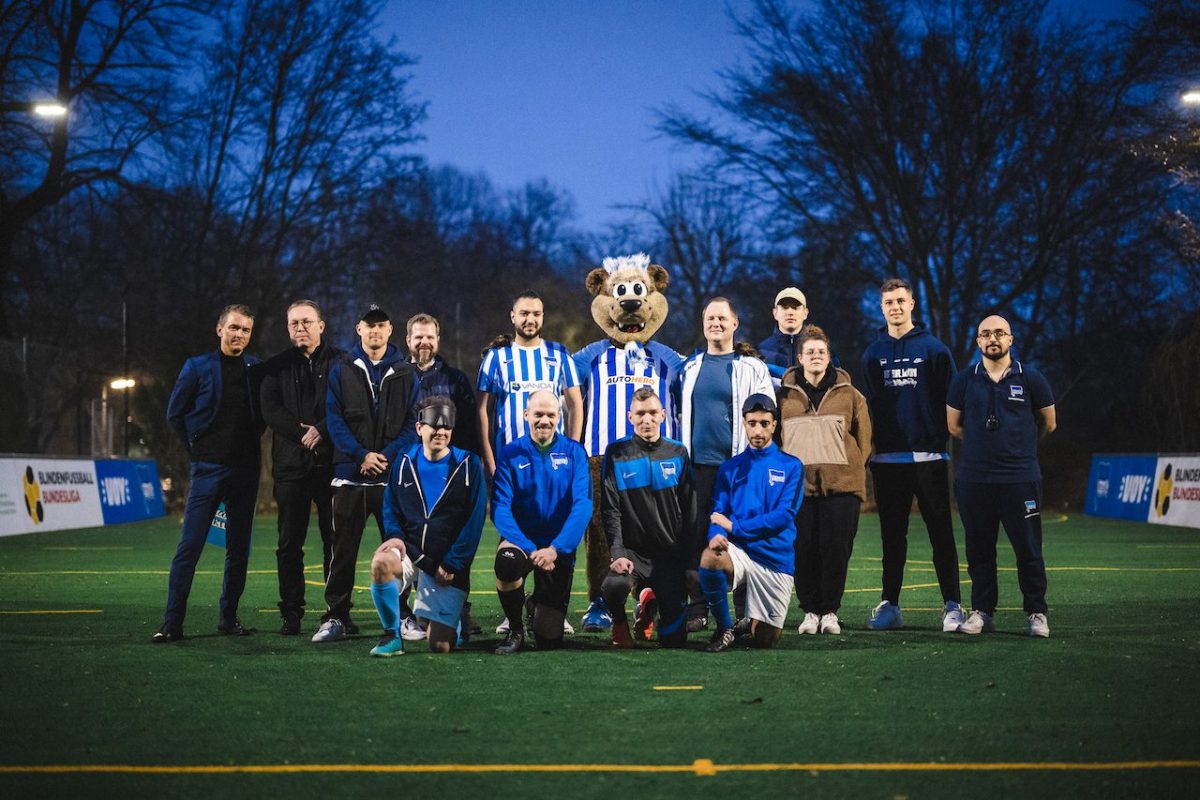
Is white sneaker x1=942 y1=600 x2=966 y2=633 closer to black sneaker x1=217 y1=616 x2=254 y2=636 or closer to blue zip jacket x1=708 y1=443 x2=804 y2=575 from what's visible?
blue zip jacket x1=708 y1=443 x2=804 y2=575

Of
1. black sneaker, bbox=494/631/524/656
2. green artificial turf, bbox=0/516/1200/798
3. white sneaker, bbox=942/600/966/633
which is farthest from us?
white sneaker, bbox=942/600/966/633

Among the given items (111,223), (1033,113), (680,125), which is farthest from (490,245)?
(1033,113)

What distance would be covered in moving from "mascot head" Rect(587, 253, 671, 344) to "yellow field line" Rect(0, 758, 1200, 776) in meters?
4.31

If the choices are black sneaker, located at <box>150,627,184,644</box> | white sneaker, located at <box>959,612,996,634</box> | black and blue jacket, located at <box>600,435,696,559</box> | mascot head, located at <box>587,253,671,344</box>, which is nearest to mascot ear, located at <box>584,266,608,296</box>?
mascot head, located at <box>587,253,671,344</box>

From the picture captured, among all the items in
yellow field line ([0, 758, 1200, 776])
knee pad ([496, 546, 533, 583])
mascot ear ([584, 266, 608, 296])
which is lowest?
yellow field line ([0, 758, 1200, 776])

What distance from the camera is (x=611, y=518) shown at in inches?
291

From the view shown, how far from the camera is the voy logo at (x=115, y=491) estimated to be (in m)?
21.6

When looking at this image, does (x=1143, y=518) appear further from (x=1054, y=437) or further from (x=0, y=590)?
(x=0, y=590)

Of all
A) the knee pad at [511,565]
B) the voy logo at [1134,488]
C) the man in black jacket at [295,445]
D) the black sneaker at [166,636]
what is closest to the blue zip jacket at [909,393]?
the knee pad at [511,565]

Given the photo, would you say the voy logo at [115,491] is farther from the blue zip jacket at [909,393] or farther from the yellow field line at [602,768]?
the yellow field line at [602,768]

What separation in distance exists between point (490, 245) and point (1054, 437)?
24513 mm

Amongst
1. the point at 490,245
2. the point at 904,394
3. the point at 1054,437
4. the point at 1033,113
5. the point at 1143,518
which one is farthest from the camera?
the point at 490,245

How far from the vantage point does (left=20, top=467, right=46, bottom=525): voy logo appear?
18578 millimetres

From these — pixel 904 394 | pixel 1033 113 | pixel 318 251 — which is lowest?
pixel 904 394
